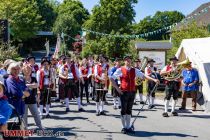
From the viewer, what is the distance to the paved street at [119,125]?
36.4 feet

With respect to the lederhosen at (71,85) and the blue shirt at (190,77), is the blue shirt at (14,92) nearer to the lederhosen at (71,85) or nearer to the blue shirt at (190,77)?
the lederhosen at (71,85)

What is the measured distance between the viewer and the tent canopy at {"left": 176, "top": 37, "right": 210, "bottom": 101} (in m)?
16.3

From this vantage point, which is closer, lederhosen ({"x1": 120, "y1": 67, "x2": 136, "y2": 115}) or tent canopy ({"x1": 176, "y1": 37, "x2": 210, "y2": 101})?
lederhosen ({"x1": 120, "y1": 67, "x2": 136, "y2": 115})

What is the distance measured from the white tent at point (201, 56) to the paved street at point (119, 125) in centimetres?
107

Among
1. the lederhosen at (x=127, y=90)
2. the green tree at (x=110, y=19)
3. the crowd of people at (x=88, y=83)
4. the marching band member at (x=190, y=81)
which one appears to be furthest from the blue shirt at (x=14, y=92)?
the green tree at (x=110, y=19)

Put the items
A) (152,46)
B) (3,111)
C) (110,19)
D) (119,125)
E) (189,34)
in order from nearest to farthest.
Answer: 1. (3,111)
2. (119,125)
3. (152,46)
4. (189,34)
5. (110,19)

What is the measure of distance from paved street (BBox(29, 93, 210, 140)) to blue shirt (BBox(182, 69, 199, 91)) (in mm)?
857

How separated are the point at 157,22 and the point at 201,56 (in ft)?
307

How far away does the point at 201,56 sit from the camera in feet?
56.2

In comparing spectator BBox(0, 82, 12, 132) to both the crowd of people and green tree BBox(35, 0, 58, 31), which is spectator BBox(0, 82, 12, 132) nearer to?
the crowd of people

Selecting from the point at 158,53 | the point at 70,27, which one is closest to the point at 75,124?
the point at 158,53

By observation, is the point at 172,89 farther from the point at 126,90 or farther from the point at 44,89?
the point at 44,89

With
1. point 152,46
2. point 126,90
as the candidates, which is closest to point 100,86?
point 126,90

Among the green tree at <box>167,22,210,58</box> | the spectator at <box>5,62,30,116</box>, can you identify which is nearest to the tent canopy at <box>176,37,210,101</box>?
the spectator at <box>5,62,30,116</box>
